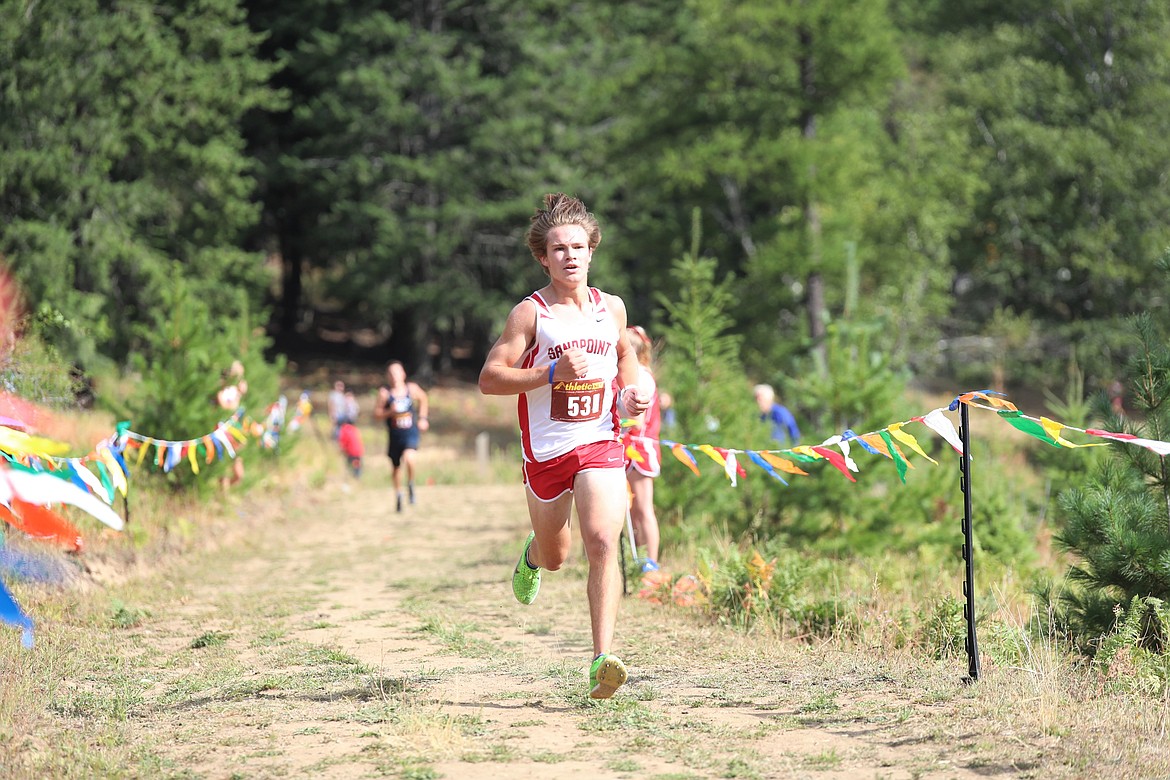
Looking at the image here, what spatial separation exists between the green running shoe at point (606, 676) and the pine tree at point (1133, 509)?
278 centimetres

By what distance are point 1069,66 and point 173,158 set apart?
2417cm

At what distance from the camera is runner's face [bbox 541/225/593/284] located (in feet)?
18.8

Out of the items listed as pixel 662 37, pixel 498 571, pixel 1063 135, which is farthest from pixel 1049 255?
pixel 498 571

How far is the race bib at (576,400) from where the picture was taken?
5.61m

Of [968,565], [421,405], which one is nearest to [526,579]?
[968,565]

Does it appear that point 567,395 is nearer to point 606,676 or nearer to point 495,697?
point 606,676

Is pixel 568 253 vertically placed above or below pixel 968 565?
above

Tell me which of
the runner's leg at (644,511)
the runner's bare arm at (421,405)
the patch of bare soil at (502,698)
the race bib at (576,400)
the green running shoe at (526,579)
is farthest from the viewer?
the runner's bare arm at (421,405)

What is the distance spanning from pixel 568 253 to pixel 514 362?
57 centimetres

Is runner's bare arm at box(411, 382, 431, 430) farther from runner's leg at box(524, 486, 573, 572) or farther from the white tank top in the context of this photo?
the white tank top

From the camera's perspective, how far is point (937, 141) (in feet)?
108

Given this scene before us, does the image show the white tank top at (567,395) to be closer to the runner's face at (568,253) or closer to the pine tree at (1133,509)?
the runner's face at (568,253)

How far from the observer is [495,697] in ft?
18.6

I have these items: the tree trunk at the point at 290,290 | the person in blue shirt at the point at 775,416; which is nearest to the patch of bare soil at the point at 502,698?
the person in blue shirt at the point at 775,416
